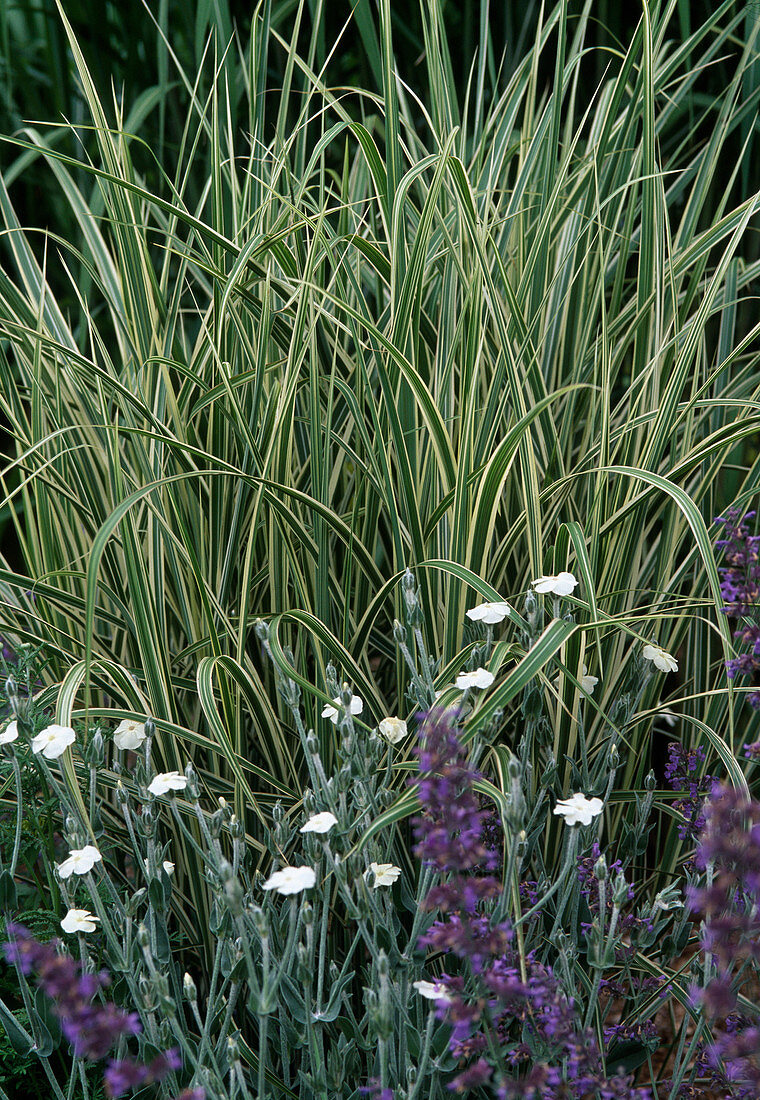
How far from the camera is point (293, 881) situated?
83 centimetres

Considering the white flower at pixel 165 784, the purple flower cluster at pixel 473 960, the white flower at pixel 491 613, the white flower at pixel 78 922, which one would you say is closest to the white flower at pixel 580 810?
the purple flower cluster at pixel 473 960

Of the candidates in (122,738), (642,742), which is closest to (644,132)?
(642,742)

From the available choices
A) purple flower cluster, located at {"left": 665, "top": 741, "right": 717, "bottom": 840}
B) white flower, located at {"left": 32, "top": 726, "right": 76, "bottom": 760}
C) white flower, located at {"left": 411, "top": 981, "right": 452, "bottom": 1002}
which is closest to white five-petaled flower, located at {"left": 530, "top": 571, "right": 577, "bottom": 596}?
purple flower cluster, located at {"left": 665, "top": 741, "right": 717, "bottom": 840}

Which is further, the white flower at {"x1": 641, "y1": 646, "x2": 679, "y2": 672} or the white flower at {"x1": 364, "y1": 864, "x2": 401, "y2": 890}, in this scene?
the white flower at {"x1": 641, "y1": 646, "x2": 679, "y2": 672}

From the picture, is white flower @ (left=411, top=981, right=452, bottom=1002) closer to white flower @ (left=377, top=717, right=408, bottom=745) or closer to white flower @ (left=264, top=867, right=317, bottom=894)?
white flower @ (left=264, top=867, right=317, bottom=894)

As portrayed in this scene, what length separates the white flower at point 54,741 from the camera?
994 millimetres

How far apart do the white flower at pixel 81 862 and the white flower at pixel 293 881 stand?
0.22 m

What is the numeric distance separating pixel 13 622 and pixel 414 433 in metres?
0.68

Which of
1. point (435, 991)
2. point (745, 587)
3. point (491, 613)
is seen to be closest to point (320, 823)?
point (435, 991)

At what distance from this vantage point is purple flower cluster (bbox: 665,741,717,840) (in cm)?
112

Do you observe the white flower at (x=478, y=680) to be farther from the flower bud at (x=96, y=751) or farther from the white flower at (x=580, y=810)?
the flower bud at (x=96, y=751)

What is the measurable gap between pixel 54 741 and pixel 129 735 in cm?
12

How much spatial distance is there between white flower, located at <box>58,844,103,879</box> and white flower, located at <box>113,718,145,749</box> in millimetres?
163

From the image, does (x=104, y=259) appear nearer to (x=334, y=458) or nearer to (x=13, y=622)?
(x=334, y=458)
